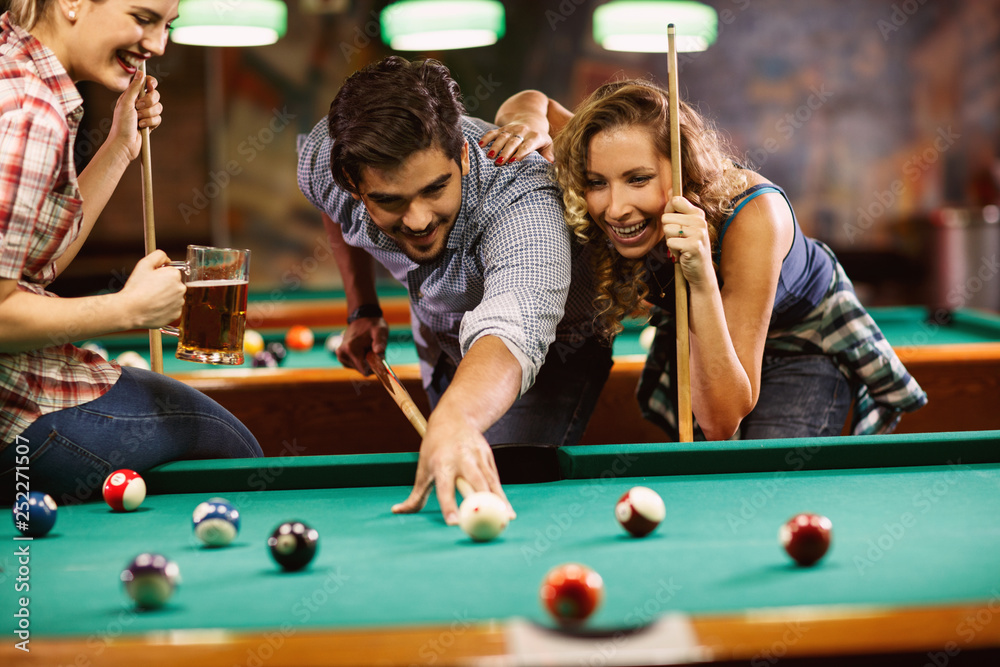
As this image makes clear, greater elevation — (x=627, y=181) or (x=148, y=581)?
(x=627, y=181)

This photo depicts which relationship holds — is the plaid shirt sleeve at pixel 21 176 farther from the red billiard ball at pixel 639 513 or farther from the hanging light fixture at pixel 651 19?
the hanging light fixture at pixel 651 19

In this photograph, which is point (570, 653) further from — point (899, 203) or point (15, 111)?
point (899, 203)

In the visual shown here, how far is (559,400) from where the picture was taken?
9.03 feet

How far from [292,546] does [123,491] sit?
52cm

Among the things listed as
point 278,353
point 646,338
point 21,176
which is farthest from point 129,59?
point 646,338

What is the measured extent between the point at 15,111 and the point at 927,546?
1.62 metres

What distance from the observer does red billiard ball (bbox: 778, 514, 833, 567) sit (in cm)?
127

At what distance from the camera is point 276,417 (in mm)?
2871

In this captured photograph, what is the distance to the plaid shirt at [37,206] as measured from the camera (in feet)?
5.13

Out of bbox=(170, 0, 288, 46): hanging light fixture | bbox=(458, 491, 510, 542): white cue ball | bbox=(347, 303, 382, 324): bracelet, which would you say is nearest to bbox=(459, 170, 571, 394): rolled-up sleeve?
bbox=(458, 491, 510, 542): white cue ball

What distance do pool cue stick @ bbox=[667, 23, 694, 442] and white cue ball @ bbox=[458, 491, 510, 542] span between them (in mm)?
908

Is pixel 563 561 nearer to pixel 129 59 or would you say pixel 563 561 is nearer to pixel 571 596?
pixel 571 596

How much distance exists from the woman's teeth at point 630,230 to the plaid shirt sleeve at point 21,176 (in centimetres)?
126

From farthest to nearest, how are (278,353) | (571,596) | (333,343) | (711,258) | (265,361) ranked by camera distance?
(333,343) < (278,353) < (265,361) < (711,258) < (571,596)
